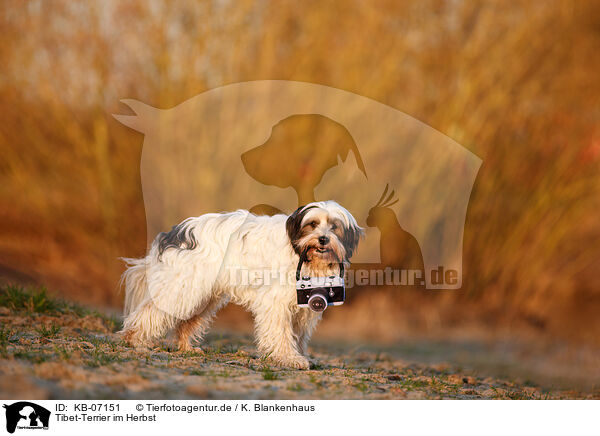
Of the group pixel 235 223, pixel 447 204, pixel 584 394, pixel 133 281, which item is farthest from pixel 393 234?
pixel 133 281

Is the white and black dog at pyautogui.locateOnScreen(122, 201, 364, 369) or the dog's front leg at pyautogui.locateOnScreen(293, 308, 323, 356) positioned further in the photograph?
the dog's front leg at pyautogui.locateOnScreen(293, 308, 323, 356)

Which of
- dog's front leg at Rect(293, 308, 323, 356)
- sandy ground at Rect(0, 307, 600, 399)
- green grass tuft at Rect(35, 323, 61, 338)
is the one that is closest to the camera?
sandy ground at Rect(0, 307, 600, 399)

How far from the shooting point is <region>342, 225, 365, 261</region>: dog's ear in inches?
208

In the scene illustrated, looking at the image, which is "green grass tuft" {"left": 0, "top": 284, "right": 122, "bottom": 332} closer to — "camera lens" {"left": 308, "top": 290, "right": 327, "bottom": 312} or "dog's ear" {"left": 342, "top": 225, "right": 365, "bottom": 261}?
"camera lens" {"left": 308, "top": 290, "right": 327, "bottom": 312}

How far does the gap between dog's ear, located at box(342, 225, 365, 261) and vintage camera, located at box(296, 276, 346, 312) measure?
0.93ft

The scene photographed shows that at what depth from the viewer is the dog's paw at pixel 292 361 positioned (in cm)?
530

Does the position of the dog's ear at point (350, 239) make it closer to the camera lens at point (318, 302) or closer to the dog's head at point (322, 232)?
the dog's head at point (322, 232)

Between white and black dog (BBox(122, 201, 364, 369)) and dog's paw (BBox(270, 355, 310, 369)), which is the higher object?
white and black dog (BBox(122, 201, 364, 369))

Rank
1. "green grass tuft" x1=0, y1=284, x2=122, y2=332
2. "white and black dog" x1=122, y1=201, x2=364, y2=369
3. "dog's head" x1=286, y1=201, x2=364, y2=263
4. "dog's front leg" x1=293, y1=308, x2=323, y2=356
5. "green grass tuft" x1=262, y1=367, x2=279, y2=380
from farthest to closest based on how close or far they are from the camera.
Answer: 1. "green grass tuft" x1=0, y1=284, x2=122, y2=332
2. "dog's front leg" x1=293, y1=308, x2=323, y2=356
3. "white and black dog" x1=122, y1=201, x2=364, y2=369
4. "dog's head" x1=286, y1=201, x2=364, y2=263
5. "green grass tuft" x1=262, y1=367, x2=279, y2=380

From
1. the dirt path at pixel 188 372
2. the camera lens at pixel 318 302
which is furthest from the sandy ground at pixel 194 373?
the camera lens at pixel 318 302

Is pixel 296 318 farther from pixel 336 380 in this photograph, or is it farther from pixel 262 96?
pixel 262 96
